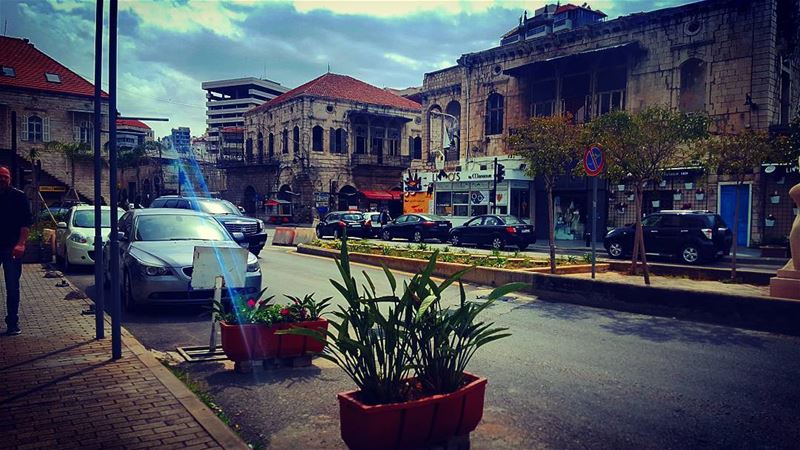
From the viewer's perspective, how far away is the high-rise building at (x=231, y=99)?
110 m

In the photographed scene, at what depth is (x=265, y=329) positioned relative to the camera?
5312 mm

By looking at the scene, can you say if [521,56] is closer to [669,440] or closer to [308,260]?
[308,260]

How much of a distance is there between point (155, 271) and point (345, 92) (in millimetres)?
44883

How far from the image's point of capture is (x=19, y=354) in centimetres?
566

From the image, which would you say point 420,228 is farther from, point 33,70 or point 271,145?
point 33,70

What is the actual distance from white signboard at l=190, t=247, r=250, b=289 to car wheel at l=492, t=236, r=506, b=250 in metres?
16.7

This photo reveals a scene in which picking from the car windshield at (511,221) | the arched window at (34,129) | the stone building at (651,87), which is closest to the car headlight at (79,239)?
the car windshield at (511,221)

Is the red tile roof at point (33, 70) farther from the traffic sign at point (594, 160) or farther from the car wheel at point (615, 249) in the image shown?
the traffic sign at point (594, 160)

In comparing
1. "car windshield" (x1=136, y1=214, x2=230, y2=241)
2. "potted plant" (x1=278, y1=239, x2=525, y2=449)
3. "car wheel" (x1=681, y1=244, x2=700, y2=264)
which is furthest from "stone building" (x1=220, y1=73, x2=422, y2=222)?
"potted plant" (x1=278, y1=239, x2=525, y2=449)

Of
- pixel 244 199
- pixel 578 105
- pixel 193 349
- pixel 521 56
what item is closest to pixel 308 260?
pixel 193 349

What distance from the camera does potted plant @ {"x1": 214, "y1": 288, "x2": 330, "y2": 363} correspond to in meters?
5.26

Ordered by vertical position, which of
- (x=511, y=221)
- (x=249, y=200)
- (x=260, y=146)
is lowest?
(x=511, y=221)

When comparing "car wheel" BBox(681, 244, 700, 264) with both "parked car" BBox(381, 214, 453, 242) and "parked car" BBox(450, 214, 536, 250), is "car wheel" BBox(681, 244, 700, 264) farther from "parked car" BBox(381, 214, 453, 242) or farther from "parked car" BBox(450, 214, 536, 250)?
"parked car" BBox(381, 214, 453, 242)

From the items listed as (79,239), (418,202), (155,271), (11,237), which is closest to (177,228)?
(155,271)
